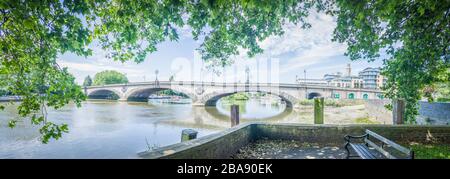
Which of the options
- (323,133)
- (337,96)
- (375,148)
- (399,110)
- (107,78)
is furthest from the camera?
(107,78)

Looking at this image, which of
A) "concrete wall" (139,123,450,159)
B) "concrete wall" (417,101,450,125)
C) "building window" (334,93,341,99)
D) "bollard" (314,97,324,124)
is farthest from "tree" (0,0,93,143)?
"building window" (334,93,341,99)

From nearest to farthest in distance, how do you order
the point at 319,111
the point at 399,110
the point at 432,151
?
the point at 432,151 → the point at 399,110 → the point at 319,111

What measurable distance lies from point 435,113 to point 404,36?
24.4 feet

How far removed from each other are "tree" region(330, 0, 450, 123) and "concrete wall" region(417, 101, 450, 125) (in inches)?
165

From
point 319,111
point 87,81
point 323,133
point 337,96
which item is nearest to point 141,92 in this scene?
point 337,96

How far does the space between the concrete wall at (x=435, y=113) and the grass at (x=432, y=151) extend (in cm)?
493

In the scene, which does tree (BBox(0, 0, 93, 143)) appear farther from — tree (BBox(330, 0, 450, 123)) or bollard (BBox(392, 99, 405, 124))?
bollard (BBox(392, 99, 405, 124))

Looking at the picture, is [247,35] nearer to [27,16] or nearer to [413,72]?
[27,16]

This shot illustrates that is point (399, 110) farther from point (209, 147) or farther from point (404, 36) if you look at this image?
point (209, 147)

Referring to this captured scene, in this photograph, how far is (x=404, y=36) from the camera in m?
4.78

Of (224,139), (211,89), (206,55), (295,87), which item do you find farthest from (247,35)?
(211,89)
